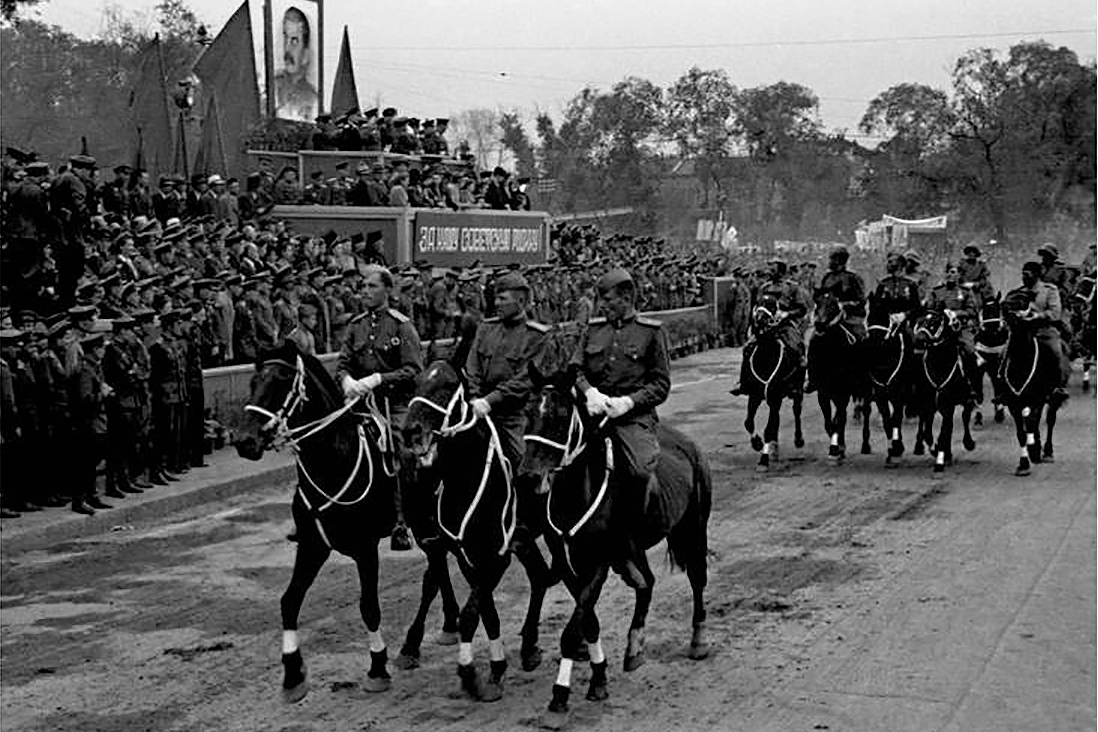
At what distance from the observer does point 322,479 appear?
916cm

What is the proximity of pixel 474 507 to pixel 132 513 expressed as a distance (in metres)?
7.27

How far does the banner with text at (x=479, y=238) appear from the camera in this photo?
1212 inches

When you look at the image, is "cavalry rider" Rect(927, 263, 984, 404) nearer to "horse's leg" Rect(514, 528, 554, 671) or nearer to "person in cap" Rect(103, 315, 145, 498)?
"person in cap" Rect(103, 315, 145, 498)

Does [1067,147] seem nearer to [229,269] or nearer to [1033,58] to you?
[1033,58]

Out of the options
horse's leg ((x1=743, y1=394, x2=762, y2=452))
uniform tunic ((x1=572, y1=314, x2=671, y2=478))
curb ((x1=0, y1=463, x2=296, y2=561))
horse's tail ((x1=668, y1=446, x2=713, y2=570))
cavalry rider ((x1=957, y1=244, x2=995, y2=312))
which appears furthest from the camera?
cavalry rider ((x1=957, y1=244, x2=995, y2=312))

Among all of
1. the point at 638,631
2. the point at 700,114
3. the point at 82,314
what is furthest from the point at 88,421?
the point at 700,114

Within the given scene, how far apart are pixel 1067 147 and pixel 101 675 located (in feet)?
153

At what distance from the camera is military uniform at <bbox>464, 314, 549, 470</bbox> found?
9164 millimetres

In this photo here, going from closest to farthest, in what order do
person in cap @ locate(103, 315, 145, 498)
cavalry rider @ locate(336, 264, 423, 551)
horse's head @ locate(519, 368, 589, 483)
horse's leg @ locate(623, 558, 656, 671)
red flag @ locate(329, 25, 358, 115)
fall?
horse's head @ locate(519, 368, 589, 483) < horse's leg @ locate(623, 558, 656, 671) < cavalry rider @ locate(336, 264, 423, 551) < person in cap @ locate(103, 315, 145, 498) < red flag @ locate(329, 25, 358, 115)

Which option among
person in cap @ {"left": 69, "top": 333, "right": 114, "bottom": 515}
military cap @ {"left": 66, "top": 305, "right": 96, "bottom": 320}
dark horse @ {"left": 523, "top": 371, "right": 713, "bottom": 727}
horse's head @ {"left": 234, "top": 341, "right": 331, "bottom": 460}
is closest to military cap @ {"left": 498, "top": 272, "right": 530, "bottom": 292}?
dark horse @ {"left": 523, "top": 371, "right": 713, "bottom": 727}

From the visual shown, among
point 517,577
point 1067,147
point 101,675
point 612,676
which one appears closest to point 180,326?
point 517,577

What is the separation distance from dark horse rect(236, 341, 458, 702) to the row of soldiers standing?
599 centimetres

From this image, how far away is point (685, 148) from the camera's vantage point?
56750mm

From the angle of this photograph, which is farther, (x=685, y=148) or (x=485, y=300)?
(x=685, y=148)
